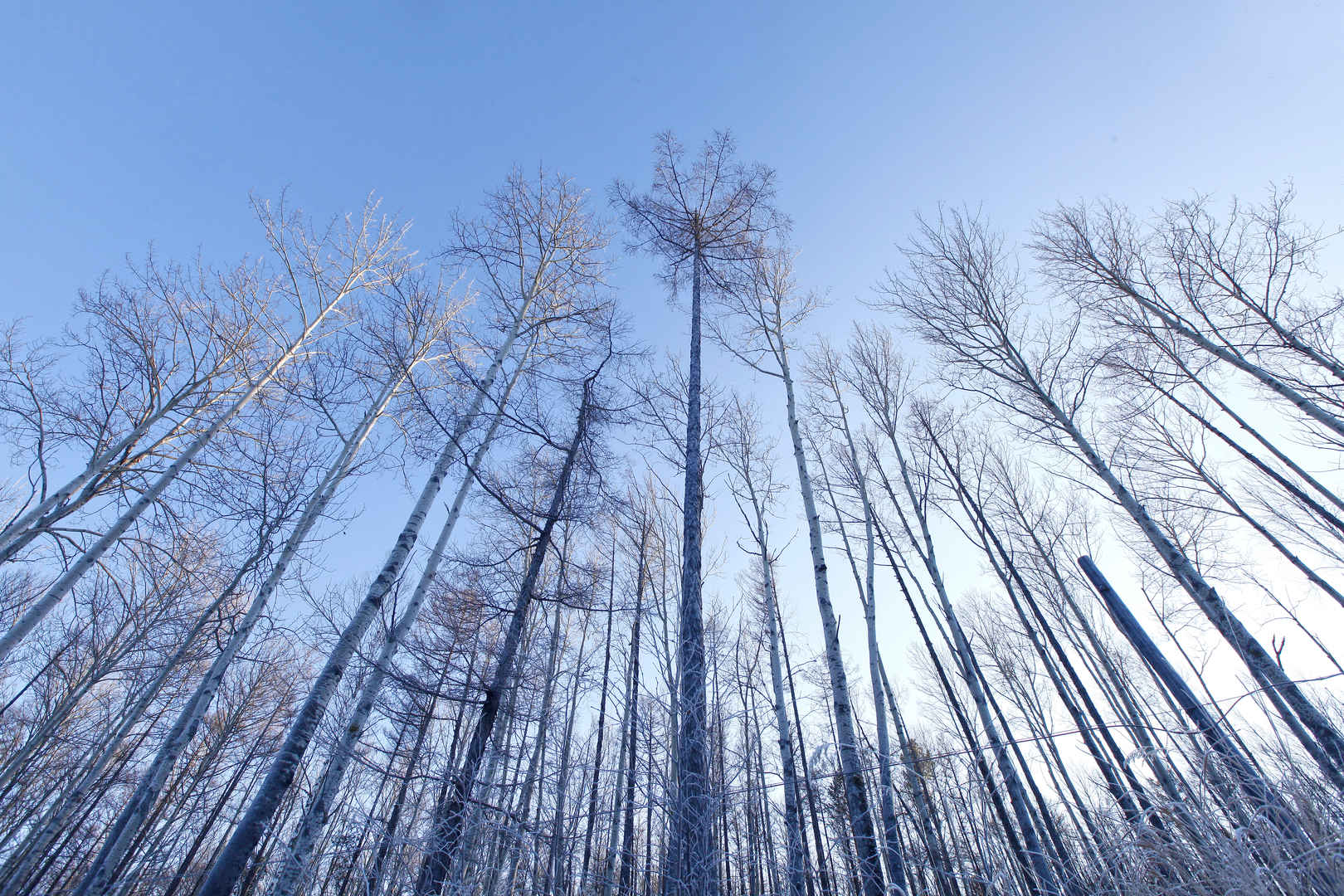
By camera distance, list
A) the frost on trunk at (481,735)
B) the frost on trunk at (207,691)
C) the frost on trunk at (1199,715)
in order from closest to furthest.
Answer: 1. the frost on trunk at (1199,715)
2. the frost on trunk at (481,735)
3. the frost on trunk at (207,691)

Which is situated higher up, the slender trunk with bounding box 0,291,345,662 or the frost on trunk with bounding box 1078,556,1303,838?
the slender trunk with bounding box 0,291,345,662

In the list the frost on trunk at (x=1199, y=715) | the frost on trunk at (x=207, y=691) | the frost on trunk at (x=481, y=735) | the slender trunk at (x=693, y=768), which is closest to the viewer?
the frost on trunk at (x=1199, y=715)

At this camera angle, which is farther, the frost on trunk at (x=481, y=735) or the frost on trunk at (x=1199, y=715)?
the frost on trunk at (x=481, y=735)

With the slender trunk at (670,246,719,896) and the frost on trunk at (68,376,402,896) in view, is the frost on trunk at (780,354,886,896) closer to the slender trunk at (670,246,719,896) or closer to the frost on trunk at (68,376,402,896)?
the slender trunk at (670,246,719,896)

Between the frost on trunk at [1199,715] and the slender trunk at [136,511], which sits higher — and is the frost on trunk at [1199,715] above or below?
below

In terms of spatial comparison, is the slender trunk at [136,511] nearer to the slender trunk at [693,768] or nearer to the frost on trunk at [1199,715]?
the slender trunk at [693,768]

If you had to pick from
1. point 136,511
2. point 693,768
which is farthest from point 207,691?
point 693,768

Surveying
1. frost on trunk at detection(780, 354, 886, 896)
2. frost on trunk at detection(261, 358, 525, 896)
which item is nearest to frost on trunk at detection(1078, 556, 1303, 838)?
frost on trunk at detection(780, 354, 886, 896)

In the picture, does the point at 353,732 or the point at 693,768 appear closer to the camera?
Result: the point at 693,768

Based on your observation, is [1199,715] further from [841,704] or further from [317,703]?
[317,703]

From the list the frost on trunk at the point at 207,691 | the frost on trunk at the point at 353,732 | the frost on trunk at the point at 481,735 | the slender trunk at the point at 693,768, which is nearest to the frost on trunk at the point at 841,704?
the slender trunk at the point at 693,768

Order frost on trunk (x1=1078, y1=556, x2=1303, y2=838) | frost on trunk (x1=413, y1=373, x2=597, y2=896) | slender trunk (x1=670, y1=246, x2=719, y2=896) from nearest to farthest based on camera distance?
frost on trunk (x1=1078, y1=556, x2=1303, y2=838), slender trunk (x1=670, y1=246, x2=719, y2=896), frost on trunk (x1=413, y1=373, x2=597, y2=896)

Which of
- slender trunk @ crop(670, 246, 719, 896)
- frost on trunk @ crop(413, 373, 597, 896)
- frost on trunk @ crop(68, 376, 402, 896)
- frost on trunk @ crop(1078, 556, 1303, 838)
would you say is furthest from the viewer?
frost on trunk @ crop(68, 376, 402, 896)

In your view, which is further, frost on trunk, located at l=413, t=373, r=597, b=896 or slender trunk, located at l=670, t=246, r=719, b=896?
frost on trunk, located at l=413, t=373, r=597, b=896
